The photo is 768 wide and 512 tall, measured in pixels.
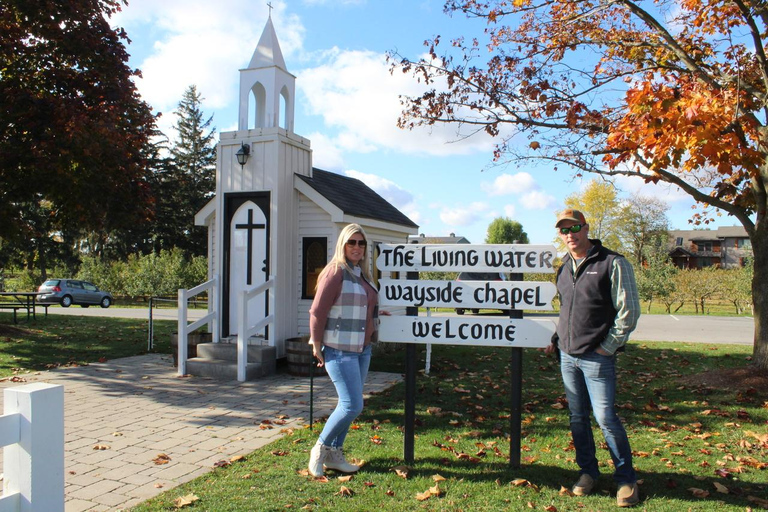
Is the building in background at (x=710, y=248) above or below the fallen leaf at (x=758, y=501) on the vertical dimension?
above

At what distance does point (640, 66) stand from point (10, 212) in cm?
1424

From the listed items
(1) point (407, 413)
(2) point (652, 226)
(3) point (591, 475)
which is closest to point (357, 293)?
(1) point (407, 413)

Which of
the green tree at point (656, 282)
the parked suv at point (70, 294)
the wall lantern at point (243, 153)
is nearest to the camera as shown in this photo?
the wall lantern at point (243, 153)

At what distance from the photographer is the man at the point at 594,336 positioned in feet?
13.4

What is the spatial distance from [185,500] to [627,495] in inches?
130

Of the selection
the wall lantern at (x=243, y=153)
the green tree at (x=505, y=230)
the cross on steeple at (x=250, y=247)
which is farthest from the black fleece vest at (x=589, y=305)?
the green tree at (x=505, y=230)

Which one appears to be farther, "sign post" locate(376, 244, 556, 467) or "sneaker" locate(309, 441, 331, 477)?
"sign post" locate(376, 244, 556, 467)

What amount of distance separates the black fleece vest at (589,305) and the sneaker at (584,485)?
1027mm

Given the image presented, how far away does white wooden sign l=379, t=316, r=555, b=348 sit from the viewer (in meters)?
4.98

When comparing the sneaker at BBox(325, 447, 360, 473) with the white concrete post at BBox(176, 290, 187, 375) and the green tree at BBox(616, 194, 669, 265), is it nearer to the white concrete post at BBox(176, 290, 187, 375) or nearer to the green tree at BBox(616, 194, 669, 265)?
the white concrete post at BBox(176, 290, 187, 375)

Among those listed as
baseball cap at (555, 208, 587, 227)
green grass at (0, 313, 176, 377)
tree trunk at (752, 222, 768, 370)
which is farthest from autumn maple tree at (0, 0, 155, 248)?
tree trunk at (752, 222, 768, 370)

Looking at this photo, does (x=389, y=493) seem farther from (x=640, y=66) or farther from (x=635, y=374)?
(x=640, y=66)

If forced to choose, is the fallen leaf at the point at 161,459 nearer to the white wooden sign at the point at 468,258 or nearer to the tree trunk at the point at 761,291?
the white wooden sign at the point at 468,258

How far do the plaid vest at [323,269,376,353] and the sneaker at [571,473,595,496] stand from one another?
6.59ft
